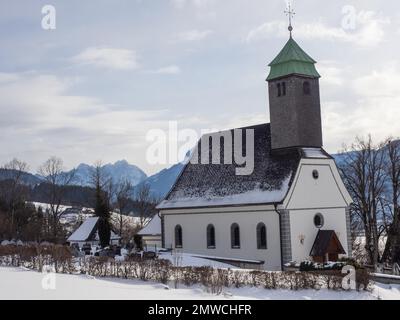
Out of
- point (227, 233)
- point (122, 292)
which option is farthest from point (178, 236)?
point (122, 292)

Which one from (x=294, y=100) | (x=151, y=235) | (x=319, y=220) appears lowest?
(x=151, y=235)

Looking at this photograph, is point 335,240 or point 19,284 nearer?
point 19,284

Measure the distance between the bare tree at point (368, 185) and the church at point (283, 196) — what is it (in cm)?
1051

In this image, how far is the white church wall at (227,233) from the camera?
33.6 meters

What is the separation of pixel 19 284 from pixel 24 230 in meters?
56.1

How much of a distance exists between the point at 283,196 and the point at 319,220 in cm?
347

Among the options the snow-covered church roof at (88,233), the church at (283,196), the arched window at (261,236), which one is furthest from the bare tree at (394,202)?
the snow-covered church roof at (88,233)

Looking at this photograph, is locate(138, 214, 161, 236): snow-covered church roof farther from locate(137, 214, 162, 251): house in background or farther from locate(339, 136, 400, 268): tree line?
locate(339, 136, 400, 268): tree line

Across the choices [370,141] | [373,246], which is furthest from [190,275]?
[370,141]

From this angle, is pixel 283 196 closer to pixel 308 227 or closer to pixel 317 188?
pixel 308 227

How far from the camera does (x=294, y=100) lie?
35.2 metres

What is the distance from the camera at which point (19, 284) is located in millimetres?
17188

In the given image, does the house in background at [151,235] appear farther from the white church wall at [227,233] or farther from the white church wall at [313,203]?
the white church wall at [313,203]
